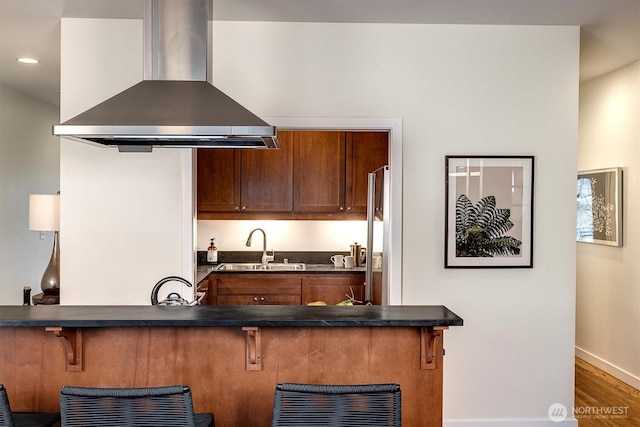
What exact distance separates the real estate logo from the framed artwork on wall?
1716mm

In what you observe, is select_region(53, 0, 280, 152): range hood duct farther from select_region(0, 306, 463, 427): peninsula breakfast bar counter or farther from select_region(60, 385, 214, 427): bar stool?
select_region(60, 385, 214, 427): bar stool

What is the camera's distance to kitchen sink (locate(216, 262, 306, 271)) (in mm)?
5034

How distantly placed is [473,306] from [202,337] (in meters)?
1.84

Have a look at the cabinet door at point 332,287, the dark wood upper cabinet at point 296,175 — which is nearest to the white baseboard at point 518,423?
the cabinet door at point 332,287

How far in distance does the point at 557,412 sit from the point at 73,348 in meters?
2.90

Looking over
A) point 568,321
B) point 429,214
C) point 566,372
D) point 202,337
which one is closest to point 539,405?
point 566,372

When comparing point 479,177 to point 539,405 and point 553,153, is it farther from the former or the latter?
point 539,405

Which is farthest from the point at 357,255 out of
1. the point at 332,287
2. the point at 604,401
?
the point at 604,401

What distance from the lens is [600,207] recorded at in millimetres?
4730

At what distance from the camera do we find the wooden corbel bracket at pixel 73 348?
227 cm

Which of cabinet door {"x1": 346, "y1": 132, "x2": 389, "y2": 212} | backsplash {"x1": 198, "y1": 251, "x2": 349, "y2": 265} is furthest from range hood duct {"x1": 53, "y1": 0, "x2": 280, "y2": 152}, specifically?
backsplash {"x1": 198, "y1": 251, "x2": 349, "y2": 265}

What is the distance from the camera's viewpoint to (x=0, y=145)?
5070 mm

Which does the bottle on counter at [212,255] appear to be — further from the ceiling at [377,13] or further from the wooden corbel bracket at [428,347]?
the wooden corbel bracket at [428,347]

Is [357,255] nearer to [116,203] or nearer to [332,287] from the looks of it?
[332,287]
